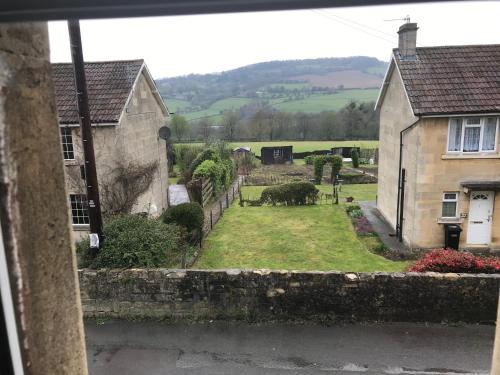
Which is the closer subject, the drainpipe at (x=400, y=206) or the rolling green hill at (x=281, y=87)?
the drainpipe at (x=400, y=206)

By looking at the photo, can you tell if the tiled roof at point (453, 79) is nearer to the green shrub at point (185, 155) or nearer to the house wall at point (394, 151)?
the house wall at point (394, 151)

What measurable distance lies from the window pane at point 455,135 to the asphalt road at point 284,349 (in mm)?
8876

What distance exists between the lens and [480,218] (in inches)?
600

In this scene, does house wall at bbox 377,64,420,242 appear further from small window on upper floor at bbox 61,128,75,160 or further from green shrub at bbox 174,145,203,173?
green shrub at bbox 174,145,203,173

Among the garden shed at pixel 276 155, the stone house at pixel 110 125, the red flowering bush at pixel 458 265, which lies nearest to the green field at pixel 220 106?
the garden shed at pixel 276 155

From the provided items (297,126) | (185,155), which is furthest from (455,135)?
(297,126)

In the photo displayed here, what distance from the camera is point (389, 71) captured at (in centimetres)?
1802

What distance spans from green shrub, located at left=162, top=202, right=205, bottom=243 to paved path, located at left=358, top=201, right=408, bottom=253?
7.38 meters

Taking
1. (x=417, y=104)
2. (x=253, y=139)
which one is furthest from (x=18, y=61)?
(x=253, y=139)

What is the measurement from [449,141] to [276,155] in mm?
32050

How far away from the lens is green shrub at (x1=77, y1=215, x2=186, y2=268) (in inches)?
351

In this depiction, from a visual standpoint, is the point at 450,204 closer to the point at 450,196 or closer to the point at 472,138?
the point at 450,196

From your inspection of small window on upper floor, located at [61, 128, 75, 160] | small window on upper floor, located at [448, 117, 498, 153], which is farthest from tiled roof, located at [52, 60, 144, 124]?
small window on upper floor, located at [448, 117, 498, 153]

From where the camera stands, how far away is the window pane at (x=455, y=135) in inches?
579
